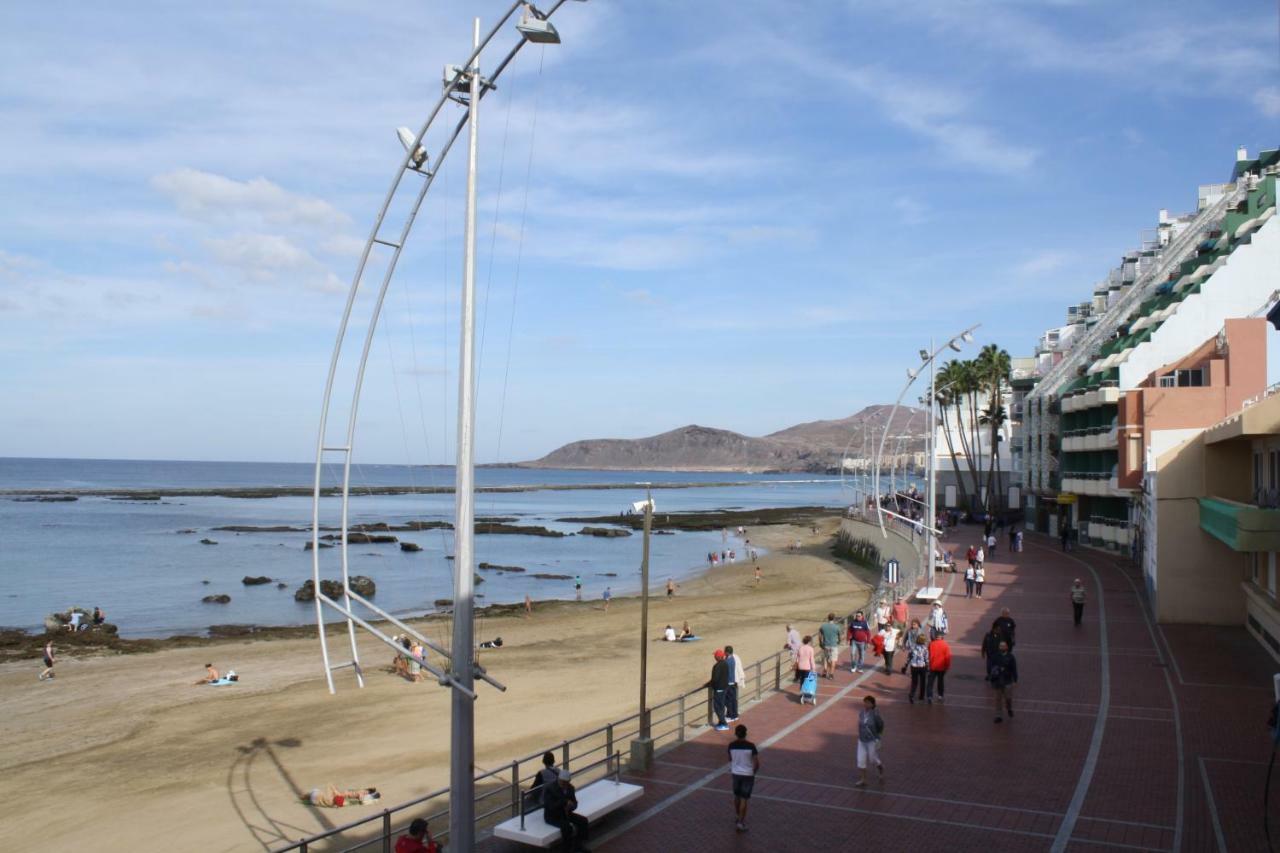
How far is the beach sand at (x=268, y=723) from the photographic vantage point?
59.9ft

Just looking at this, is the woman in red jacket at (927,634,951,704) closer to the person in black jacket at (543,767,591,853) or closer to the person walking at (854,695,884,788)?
the person walking at (854,695,884,788)

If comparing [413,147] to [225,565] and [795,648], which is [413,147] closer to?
[795,648]

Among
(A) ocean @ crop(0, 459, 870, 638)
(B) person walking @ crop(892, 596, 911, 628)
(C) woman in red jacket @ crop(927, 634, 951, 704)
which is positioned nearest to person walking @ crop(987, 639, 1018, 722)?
(C) woman in red jacket @ crop(927, 634, 951, 704)

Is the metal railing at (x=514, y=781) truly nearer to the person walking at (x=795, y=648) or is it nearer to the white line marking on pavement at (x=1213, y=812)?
the person walking at (x=795, y=648)

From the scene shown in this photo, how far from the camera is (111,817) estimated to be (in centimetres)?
1833

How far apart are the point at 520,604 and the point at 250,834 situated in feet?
116

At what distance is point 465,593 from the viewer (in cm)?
895

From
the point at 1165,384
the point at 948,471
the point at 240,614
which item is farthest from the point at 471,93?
the point at 948,471

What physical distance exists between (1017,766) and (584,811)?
21.9ft

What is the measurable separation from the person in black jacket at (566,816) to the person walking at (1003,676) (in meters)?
8.58

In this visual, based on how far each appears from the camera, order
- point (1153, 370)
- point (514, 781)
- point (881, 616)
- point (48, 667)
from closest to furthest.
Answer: point (514, 781) < point (881, 616) < point (48, 667) < point (1153, 370)

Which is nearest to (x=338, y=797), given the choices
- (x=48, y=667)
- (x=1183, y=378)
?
(x=48, y=667)

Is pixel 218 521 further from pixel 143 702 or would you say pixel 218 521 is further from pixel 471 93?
pixel 471 93

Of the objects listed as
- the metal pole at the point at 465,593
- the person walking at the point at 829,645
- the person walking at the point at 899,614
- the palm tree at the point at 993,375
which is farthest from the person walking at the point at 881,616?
the palm tree at the point at 993,375
